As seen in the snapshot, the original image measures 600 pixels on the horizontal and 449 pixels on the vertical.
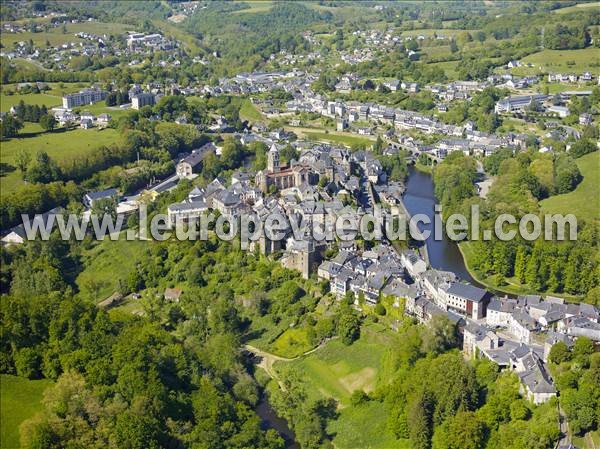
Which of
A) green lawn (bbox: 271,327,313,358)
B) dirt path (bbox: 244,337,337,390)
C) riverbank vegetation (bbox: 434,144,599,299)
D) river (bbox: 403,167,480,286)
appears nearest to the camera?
dirt path (bbox: 244,337,337,390)

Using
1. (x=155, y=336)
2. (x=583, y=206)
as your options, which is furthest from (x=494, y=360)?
(x=583, y=206)

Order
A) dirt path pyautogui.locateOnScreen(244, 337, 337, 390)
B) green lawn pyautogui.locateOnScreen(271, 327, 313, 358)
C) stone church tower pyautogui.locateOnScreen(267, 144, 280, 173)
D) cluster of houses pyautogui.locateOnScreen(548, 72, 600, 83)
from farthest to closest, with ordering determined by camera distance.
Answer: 1. cluster of houses pyautogui.locateOnScreen(548, 72, 600, 83)
2. stone church tower pyautogui.locateOnScreen(267, 144, 280, 173)
3. green lawn pyautogui.locateOnScreen(271, 327, 313, 358)
4. dirt path pyautogui.locateOnScreen(244, 337, 337, 390)

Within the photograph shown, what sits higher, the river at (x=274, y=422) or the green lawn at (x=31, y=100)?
the green lawn at (x=31, y=100)

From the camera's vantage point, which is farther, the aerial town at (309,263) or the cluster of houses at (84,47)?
the cluster of houses at (84,47)

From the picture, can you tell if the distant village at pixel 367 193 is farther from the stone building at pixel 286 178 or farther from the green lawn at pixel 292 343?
the green lawn at pixel 292 343

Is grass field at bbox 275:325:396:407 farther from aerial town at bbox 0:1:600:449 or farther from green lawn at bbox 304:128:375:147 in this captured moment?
green lawn at bbox 304:128:375:147

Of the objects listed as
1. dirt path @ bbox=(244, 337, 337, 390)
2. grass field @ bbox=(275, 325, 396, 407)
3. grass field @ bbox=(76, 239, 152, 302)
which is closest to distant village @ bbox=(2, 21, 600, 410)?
grass field @ bbox=(275, 325, 396, 407)

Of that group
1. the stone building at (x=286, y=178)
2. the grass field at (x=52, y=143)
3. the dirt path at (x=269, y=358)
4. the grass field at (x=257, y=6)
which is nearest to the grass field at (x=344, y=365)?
the dirt path at (x=269, y=358)
